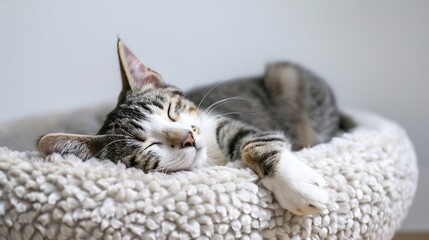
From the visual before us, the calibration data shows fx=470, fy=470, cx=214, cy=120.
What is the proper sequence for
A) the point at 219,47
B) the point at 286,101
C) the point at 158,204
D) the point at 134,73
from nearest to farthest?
1. the point at 158,204
2. the point at 134,73
3. the point at 219,47
4. the point at 286,101

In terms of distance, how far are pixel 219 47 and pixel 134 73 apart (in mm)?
542

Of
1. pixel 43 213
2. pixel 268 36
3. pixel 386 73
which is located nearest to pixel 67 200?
pixel 43 213

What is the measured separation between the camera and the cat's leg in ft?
3.29

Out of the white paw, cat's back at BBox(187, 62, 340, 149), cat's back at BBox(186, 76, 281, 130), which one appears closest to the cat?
the white paw

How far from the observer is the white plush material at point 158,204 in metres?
0.94

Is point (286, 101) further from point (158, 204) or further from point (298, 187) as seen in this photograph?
point (158, 204)

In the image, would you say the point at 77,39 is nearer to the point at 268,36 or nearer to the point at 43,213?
the point at 43,213

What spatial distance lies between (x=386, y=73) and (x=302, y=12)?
0.50 meters

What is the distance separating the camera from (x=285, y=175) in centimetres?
104

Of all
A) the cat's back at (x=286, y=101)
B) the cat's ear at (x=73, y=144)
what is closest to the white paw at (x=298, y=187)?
the cat's ear at (x=73, y=144)

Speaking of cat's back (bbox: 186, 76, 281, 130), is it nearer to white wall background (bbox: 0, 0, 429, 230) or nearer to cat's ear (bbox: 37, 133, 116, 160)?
white wall background (bbox: 0, 0, 429, 230)

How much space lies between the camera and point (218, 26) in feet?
5.68

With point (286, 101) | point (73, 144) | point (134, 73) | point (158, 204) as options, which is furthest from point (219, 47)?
point (158, 204)

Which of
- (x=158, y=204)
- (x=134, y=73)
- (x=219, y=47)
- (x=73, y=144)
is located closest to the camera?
(x=158, y=204)
